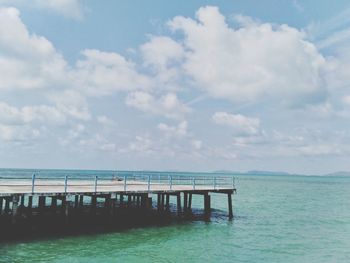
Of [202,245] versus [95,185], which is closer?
[202,245]

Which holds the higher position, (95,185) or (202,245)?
(95,185)

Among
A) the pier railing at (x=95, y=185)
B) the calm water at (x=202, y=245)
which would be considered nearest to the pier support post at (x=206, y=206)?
the pier railing at (x=95, y=185)

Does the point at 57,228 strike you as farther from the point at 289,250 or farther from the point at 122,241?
the point at 289,250

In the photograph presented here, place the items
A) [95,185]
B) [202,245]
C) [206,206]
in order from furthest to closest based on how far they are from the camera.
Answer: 1. [206,206]
2. [95,185]
3. [202,245]

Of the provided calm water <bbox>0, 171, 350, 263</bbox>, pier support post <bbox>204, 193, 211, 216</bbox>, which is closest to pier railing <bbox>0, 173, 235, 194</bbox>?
pier support post <bbox>204, 193, 211, 216</bbox>

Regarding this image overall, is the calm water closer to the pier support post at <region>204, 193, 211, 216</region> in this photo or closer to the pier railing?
the pier support post at <region>204, 193, 211, 216</region>

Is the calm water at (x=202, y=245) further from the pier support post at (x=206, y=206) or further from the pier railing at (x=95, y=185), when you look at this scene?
the pier railing at (x=95, y=185)

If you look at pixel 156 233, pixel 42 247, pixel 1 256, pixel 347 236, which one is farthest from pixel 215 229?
pixel 1 256

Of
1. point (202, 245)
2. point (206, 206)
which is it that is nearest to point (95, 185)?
point (202, 245)

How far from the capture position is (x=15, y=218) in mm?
20625

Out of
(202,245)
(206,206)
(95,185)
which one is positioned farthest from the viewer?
(206,206)

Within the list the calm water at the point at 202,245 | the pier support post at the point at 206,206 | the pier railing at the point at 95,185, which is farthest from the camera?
the pier support post at the point at 206,206

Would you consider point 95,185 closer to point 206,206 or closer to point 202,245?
point 202,245

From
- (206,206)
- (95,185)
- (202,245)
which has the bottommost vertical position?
(202,245)
